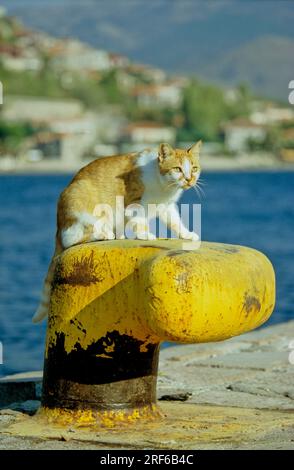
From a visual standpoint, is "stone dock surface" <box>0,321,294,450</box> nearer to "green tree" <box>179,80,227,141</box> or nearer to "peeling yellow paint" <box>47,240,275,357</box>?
"peeling yellow paint" <box>47,240,275,357</box>

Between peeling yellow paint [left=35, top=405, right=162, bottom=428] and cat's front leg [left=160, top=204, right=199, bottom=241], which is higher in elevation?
cat's front leg [left=160, top=204, right=199, bottom=241]

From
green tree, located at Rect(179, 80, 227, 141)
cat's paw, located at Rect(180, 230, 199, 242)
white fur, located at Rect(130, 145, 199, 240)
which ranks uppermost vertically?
green tree, located at Rect(179, 80, 227, 141)

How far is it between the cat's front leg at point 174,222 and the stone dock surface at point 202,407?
961 millimetres

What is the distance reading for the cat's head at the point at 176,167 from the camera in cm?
675

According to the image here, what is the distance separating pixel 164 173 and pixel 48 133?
14389 cm

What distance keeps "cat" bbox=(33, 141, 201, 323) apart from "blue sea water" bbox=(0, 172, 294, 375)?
5.28 m

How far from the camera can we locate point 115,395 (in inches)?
236

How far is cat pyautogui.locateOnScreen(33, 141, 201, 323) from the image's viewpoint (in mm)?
6730

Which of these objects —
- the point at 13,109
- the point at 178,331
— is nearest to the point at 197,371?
the point at 178,331

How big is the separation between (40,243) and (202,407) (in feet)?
104

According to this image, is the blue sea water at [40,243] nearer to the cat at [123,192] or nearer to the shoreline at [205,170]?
the cat at [123,192]

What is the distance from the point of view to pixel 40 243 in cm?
3800

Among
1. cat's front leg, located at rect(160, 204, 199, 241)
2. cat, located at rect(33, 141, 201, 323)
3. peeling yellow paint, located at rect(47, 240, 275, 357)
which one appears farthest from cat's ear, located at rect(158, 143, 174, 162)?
peeling yellow paint, located at rect(47, 240, 275, 357)
